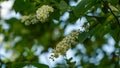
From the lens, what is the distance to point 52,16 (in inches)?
109

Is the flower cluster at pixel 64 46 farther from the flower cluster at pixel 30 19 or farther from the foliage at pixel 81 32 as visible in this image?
the flower cluster at pixel 30 19

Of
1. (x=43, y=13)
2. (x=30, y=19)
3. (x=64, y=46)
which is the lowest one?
(x=64, y=46)

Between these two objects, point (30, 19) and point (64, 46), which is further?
point (30, 19)

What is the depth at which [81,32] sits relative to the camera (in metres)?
2.48

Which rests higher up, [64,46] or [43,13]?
[43,13]

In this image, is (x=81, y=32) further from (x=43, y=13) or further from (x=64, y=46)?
(x=43, y=13)

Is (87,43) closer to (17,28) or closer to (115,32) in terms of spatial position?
(17,28)

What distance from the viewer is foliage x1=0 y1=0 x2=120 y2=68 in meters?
2.48

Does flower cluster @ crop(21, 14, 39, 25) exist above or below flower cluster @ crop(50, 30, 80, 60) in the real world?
above

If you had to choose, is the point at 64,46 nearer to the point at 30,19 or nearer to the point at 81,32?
the point at 81,32

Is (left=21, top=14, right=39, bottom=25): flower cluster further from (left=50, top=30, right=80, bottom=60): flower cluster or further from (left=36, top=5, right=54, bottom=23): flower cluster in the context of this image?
(left=50, top=30, right=80, bottom=60): flower cluster

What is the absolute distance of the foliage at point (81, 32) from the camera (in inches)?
97.5

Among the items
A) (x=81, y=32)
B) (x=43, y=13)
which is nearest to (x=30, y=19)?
(x=43, y=13)

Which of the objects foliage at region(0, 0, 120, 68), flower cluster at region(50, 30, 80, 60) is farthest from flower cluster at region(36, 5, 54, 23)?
flower cluster at region(50, 30, 80, 60)
